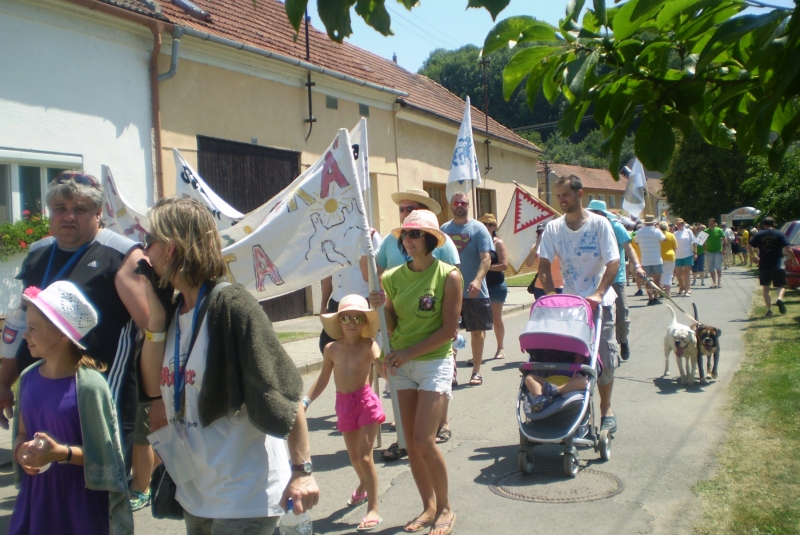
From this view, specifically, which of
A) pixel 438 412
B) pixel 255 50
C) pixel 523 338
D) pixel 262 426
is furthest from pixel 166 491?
pixel 255 50

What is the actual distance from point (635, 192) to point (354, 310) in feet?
38.4

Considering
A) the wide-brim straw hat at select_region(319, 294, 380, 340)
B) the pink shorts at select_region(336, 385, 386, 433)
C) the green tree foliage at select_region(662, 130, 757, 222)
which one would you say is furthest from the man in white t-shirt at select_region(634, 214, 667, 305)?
the green tree foliage at select_region(662, 130, 757, 222)

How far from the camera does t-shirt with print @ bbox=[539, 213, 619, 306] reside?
5.96m

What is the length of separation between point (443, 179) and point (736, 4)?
1832 centimetres

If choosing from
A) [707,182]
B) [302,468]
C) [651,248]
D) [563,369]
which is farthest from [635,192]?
[707,182]

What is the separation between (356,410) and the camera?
4727mm

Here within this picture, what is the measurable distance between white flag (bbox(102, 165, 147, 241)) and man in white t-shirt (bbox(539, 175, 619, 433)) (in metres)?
3.80

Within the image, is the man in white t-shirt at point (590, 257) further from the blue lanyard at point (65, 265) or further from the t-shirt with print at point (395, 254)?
the blue lanyard at point (65, 265)

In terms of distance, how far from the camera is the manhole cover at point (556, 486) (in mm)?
4926

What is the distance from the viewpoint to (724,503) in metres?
4.60

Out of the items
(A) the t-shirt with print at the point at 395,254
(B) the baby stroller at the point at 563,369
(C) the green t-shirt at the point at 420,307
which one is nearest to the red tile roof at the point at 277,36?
(A) the t-shirt with print at the point at 395,254

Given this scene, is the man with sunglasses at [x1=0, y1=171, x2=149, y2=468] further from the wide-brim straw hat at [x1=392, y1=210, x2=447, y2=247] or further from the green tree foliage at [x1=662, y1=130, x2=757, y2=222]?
the green tree foliage at [x1=662, y1=130, x2=757, y2=222]

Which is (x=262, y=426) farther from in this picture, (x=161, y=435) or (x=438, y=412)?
(x=438, y=412)

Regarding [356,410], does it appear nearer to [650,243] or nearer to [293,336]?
[293,336]
